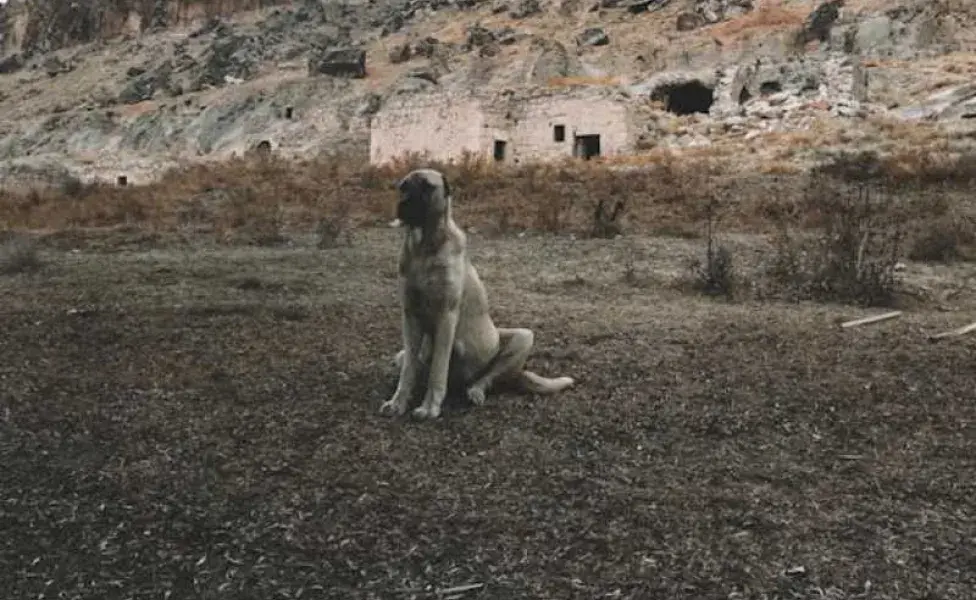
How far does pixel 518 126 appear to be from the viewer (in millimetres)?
21312

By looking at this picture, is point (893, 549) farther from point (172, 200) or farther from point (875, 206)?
point (172, 200)

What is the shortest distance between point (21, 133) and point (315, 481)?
41.9m

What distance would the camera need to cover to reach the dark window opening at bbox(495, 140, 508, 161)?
69.1ft

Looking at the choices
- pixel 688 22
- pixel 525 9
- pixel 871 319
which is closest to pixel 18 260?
pixel 871 319

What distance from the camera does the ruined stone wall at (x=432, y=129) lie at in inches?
808

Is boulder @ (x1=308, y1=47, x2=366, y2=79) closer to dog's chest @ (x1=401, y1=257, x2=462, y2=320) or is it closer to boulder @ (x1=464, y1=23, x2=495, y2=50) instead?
boulder @ (x1=464, y1=23, x2=495, y2=50)

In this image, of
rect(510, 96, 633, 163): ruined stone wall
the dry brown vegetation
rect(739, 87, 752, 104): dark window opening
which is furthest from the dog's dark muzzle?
rect(739, 87, 752, 104): dark window opening

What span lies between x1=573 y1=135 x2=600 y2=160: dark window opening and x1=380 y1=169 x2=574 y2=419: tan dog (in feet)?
54.7

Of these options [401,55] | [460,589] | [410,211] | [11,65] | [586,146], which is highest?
[11,65]

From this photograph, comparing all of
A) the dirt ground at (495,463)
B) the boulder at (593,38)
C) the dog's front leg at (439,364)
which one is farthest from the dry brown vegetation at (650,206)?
the boulder at (593,38)

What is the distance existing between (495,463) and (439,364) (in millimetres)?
741

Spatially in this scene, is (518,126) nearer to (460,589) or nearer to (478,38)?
(478,38)

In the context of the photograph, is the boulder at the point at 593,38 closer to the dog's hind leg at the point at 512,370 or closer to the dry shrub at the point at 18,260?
the dry shrub at the point at 18,260

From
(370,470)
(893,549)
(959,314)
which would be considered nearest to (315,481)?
(370,470)
